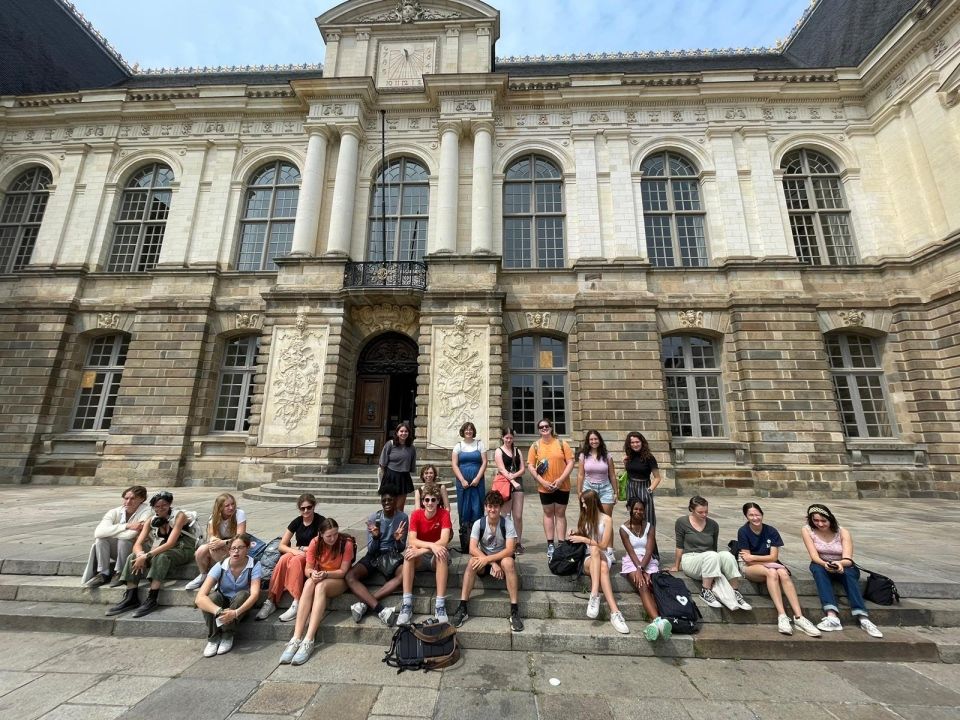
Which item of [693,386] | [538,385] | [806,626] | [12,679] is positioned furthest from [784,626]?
[693,386]

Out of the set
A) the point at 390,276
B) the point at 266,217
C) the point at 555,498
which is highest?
the point at 266,217

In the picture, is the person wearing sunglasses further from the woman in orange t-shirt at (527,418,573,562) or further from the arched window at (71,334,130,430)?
the arched window at (71,334,130,430)

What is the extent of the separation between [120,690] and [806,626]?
19.6 feet

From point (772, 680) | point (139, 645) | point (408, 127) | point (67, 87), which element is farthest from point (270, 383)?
point (67, 87)

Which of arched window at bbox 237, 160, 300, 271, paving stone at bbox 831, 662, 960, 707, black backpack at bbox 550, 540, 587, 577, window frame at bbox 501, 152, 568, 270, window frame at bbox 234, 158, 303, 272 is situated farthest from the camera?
arched window at bbox 237, 160, 300, 271

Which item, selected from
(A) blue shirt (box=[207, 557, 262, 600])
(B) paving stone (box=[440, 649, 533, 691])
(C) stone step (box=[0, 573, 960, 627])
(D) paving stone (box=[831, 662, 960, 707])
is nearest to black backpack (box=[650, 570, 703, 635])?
(C) stone step (box=[0, 573, 960, 627])

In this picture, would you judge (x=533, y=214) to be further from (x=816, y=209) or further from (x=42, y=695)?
(x=42, y=695)

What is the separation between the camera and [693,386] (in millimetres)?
12773

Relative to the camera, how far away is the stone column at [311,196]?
44.2ft

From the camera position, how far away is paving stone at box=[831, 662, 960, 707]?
10.4 feet

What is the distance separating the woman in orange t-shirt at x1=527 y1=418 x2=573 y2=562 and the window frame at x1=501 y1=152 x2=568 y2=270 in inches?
347

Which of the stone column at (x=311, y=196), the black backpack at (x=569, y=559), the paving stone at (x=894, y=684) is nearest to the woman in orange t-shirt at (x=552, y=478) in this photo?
the black backpack at (x=569, y=559)

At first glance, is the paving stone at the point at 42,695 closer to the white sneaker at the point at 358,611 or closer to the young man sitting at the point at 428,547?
the white sneaker at the point at 358,611

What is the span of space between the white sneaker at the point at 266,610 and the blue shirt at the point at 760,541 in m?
5.15
